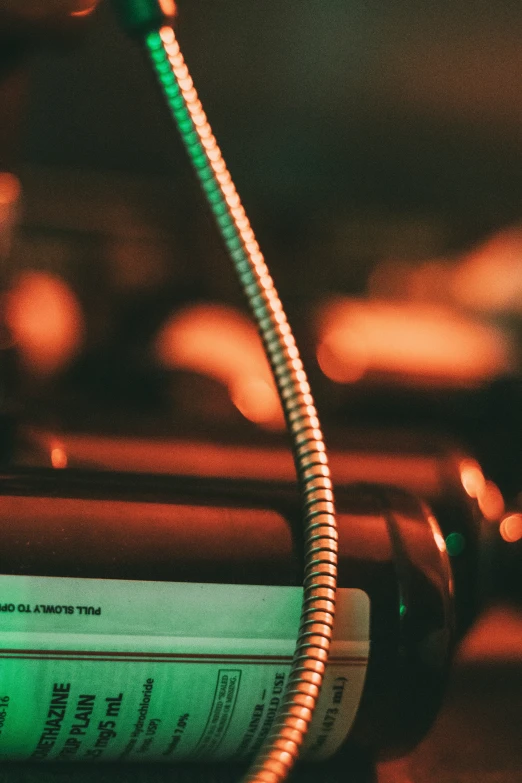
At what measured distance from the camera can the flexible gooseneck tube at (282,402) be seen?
297 mm

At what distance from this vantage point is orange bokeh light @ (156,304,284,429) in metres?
0.63

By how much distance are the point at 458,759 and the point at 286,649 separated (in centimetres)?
15

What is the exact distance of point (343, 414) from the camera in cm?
66

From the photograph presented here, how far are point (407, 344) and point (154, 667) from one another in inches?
20.0

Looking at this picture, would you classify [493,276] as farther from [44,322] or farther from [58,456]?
[58,456]

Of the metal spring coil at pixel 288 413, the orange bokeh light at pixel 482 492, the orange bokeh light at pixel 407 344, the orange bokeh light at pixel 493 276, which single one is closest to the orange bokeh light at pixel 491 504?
the orange bokeh light at pixel 482 492

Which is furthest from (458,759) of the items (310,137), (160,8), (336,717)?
(310,137)

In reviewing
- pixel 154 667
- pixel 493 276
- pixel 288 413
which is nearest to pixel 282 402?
pixel 288 413

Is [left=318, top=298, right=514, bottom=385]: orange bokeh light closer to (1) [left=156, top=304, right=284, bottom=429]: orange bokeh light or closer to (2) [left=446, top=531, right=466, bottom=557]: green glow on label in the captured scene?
(1) [left=156, top=304, right=284, bottom=429]: orange bokeh light

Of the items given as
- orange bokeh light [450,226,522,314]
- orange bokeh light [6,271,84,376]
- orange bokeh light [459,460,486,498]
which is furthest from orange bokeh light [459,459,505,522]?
orange bokeh light [450,226,522,314]

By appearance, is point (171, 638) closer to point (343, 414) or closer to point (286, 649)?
point (286, 649)

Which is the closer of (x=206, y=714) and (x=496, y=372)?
(x=206, y=714)

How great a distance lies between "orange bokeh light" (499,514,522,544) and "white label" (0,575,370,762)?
159 millimetres

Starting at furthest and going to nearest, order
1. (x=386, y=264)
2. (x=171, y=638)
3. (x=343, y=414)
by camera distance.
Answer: (x=386, y=264) < (x=343, y=414) < (x=171, y=638)
